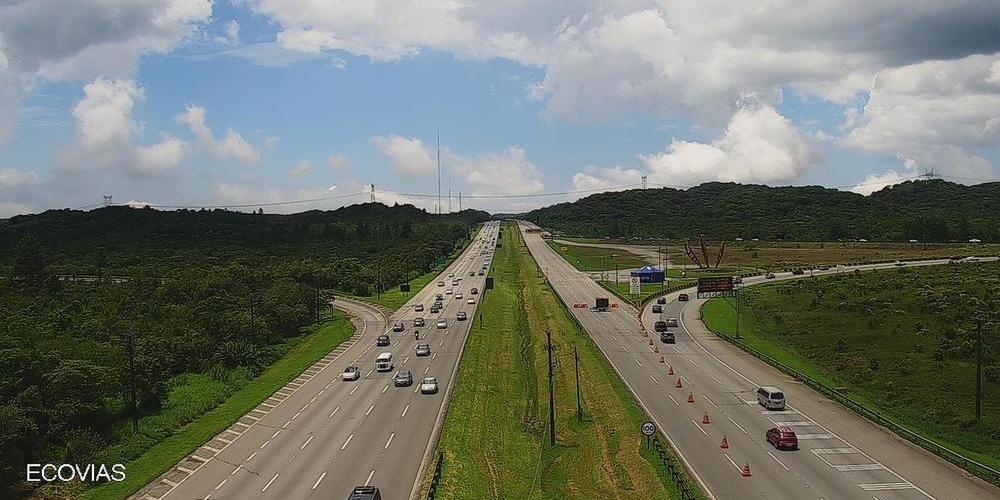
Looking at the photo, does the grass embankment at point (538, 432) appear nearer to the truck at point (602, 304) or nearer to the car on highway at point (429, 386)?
the car on highway at point (429, 386)

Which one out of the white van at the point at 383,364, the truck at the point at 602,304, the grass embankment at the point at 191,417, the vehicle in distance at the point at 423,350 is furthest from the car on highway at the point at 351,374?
the truck at the point at 602,304

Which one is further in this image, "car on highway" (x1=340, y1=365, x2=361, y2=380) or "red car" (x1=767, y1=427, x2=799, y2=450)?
"car on highway" (x1=340, y1=365, x2=361, y2=380)

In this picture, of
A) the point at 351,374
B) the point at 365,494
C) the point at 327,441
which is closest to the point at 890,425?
the point at 365,494

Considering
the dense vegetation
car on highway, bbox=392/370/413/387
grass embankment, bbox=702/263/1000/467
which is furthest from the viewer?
car on highway, bbox=392/370/413/387

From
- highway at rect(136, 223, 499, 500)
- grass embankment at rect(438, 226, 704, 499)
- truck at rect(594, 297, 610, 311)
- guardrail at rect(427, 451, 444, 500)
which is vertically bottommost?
grass embankment at rect(438, 226, 704, 499)

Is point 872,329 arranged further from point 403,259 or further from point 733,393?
point 403,259

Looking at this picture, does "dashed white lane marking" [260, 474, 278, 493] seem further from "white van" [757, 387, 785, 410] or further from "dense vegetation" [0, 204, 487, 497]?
"white van" [757, 387, 785, 410]

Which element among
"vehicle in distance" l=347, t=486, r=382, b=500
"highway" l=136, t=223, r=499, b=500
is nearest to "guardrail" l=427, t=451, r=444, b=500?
"highway" l=136, t=223, r=499, b=500
